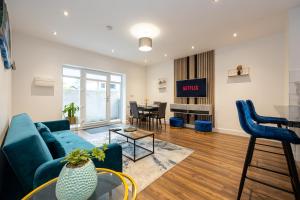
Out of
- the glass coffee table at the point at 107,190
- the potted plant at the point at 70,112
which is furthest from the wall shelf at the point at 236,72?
the potted plant at the point at 70,112

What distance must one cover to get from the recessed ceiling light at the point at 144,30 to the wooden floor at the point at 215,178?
3016 mm

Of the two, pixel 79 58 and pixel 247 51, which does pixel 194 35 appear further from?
pixel 79 58

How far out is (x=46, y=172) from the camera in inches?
38.4

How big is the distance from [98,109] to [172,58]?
3.79 metres

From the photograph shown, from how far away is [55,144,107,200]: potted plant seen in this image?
0.70 m

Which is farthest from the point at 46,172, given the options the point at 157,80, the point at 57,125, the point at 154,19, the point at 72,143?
the point at 157,80

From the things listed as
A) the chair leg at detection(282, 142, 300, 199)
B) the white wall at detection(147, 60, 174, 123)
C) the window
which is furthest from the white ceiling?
the chair leg at detection(282, 142, 300, 199)

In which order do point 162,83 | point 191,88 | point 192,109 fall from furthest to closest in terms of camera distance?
point 162,83, point 191,88, point 192,109

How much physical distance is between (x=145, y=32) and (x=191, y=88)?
277 cm

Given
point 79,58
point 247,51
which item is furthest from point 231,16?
point 79,58

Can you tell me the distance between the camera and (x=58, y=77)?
13.8 feet

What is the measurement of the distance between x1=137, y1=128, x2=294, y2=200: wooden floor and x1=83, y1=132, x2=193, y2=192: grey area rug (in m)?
0.10

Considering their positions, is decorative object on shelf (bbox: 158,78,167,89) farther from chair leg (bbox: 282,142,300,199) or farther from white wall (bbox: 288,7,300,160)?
chair leg (bbox: 282,142,300,199)

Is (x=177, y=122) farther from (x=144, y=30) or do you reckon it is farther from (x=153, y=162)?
(x=144, y=30)
